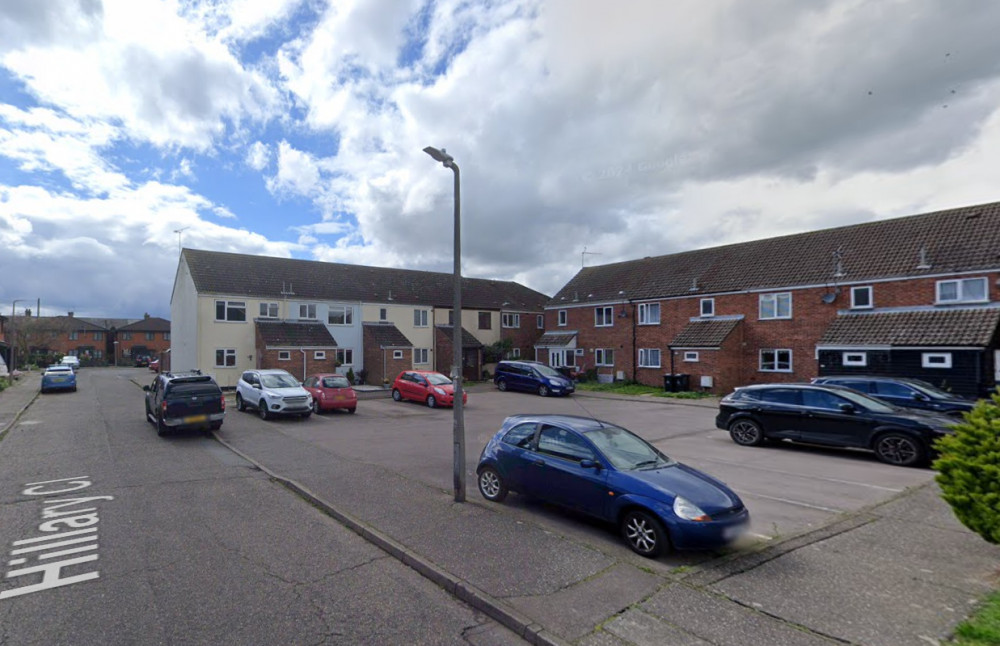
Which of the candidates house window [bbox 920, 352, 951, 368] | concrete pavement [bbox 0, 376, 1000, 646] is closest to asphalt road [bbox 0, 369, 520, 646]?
concrete pavement [bbox 0, 376, 1000, 646]

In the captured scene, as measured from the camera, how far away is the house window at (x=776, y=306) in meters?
25.6

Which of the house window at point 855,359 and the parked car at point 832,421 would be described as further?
the house window at point 855,359

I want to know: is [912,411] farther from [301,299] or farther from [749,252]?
[301,299]

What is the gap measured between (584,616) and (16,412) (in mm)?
24398

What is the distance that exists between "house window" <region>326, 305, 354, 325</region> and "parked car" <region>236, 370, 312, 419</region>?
1383 centimetres

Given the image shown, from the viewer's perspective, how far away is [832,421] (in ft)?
38.5

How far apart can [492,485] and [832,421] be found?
839cm

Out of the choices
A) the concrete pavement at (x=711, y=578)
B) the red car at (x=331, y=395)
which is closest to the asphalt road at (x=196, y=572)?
the concrete pavement at (x=711, y=578)

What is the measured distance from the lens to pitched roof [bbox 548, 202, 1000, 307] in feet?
70.7

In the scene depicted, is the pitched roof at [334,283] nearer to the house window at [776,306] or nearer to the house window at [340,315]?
the house window at [340,315]

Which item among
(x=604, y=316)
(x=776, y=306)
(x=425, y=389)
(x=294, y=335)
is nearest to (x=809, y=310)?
(x=776, y=306)

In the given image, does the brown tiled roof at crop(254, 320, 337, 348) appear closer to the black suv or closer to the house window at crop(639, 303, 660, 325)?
the black suv

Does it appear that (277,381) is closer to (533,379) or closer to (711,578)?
(533,379)

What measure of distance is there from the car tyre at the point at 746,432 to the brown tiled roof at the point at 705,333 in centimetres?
1369
